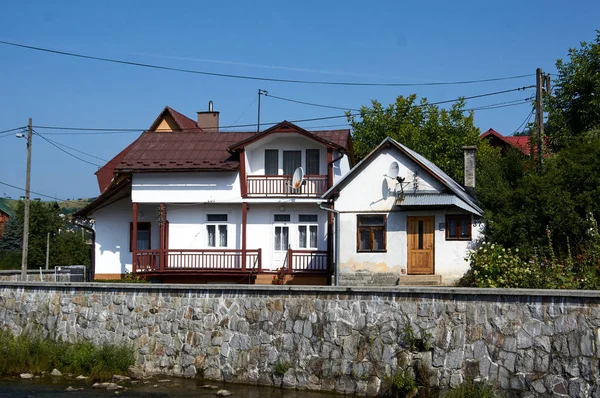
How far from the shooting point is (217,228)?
33688mm

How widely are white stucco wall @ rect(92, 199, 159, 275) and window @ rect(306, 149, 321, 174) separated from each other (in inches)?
272

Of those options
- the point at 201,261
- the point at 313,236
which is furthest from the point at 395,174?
the point at 201,261

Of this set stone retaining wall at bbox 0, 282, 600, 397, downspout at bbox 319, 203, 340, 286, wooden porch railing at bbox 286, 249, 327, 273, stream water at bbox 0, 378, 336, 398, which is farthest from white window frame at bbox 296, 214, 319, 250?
stream water at bbox 0, 378, 336, 398

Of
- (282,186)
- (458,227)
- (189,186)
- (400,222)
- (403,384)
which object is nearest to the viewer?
(403,384)

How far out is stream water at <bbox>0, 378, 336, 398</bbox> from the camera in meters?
20.0

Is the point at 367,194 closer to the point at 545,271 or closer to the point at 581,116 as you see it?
the point at 545,271

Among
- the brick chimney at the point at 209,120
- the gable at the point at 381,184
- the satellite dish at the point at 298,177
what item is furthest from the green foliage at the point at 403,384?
the brick chimney at the point at 209,120

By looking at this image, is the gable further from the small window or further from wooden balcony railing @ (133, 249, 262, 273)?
wooden balcony railing @ (133, 249, 262, 273)

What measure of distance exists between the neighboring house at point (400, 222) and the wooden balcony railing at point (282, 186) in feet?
10.5

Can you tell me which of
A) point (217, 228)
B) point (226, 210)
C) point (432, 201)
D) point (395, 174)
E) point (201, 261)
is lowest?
point (201, 261)

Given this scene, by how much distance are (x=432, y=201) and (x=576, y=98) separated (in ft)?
40.5

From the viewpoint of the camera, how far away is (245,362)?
21.3 metres

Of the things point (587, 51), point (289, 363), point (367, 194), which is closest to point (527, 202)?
point (367, 194)

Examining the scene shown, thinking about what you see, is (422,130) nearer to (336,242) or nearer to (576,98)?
(576,98)
